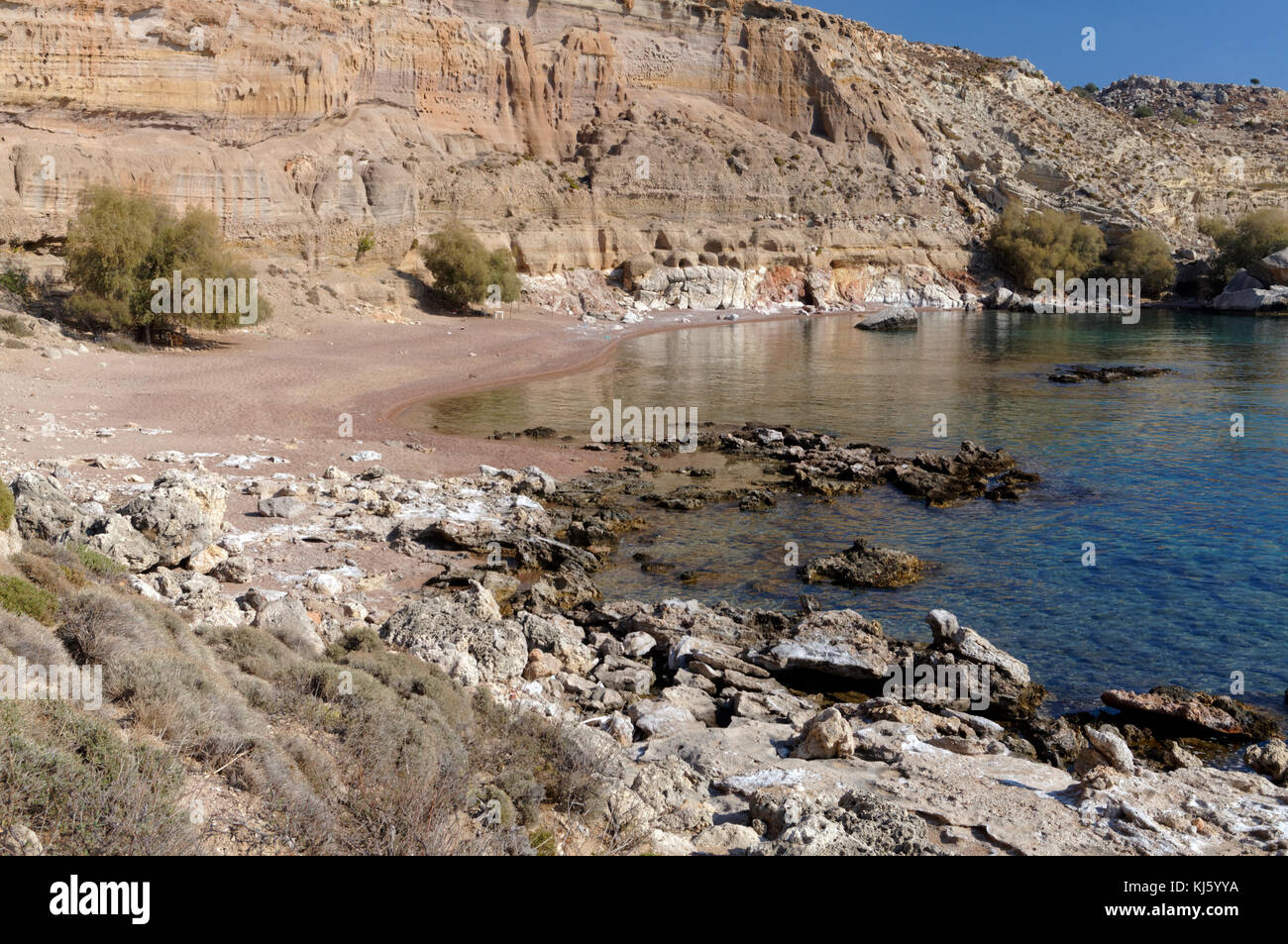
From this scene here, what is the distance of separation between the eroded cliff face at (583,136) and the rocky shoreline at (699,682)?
30.6 m

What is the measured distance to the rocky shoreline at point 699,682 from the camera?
7.37m

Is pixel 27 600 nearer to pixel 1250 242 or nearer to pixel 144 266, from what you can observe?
pixel 144 266

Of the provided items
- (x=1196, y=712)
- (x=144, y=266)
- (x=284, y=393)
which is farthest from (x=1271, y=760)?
(x=144, y=266)

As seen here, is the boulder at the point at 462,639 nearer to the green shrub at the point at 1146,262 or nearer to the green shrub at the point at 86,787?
the green shrub at the point at 86,787

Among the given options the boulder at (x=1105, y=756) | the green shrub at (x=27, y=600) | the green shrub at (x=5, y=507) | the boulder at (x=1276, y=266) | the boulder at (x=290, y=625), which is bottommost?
the boulder at (x=1105, y=756)

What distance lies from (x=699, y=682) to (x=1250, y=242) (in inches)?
3402

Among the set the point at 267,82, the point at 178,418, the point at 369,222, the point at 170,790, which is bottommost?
the point at 170,790

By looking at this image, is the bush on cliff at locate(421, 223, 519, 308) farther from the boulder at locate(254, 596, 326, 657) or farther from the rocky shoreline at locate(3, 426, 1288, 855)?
the boulder at locate(254, 596, 326, 657)

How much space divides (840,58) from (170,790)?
92376 millimetres

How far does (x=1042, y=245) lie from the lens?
259ft

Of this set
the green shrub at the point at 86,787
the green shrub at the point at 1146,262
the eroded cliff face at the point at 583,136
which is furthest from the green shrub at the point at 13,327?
the green shrub at the point at 1146,262
